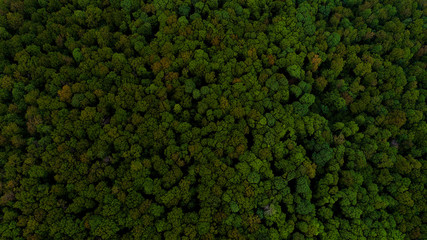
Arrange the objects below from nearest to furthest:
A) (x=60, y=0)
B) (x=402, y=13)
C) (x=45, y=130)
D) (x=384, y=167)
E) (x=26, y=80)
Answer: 1. (x=45, y=130)
2. (x=26, y=80)
3. (x=384, y=167)
4. (x=60, y=0)
5. (x=402, y=13)

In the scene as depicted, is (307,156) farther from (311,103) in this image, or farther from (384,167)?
(384,167)

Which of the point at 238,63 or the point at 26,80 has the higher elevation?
the point at 238,63

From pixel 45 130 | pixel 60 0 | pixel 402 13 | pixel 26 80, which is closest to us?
pixel 45 130

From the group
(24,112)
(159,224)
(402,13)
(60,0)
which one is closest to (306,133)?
(159,224)

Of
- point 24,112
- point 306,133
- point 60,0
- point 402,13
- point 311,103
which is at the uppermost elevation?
point 402,13

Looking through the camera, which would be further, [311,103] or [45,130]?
[311,103]

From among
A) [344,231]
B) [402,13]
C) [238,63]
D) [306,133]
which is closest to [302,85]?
[306,133]

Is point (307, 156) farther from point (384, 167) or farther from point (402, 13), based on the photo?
point (402, 13)
